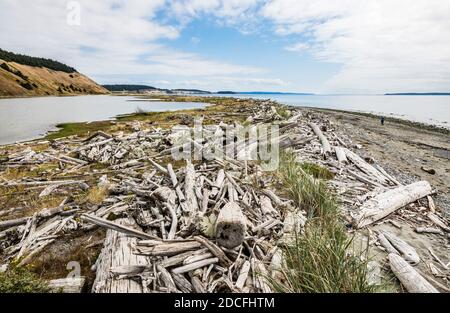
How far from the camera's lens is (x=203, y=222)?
6199 mm

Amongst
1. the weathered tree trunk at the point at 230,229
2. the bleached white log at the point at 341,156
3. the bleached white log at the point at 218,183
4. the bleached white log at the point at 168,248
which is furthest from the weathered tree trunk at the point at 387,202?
the bleached white log at the point at 168,248

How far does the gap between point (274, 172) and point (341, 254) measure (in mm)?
5888

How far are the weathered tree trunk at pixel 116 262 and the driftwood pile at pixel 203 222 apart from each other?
19mm

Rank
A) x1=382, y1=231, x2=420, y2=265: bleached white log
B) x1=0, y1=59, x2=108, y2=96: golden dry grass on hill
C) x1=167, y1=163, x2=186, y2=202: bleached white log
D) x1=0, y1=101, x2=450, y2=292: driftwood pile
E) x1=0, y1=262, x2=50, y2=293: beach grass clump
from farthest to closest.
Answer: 1. x1=0, y1=59, x2=108, y2=96: golden dry grass on hill
2. x1=167, y1=163, x2=186, y2=202: bleached white log
3. x1=382, y1=231, x2=420, y2=265: bleached white log
4. x1=0, y1=101, x2=450, y2=292: driftwood pile
5. x1=0, y1=262, x2=50, y2=293: beach grass clump

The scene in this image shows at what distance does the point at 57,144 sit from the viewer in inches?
804

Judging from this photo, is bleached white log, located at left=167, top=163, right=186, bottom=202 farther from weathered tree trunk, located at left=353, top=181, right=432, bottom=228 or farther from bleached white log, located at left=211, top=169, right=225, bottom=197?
weathered tree trunk, located at left=353, top=181, right=432, bottom=228

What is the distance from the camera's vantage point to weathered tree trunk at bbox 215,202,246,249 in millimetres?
5488

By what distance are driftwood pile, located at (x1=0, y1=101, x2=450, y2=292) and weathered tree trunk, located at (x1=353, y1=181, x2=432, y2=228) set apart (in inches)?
1.5

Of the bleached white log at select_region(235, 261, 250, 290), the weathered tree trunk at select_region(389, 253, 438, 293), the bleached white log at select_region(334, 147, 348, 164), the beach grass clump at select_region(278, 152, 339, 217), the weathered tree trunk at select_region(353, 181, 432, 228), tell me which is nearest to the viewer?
the bleached white log at select_region(235, 261, 250, 290)

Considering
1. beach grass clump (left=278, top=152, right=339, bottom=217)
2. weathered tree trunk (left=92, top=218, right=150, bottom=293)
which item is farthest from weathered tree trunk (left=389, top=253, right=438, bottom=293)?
weathered tree trunk (left=92, top=218, right=150, bottom=293)

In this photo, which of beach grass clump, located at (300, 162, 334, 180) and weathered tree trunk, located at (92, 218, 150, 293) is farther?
beach grass clump, located at (300, 162, 334, 180)

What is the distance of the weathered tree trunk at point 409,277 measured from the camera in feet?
17.4

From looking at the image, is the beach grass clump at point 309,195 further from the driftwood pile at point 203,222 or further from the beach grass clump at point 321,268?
the beach grass clump at point 321,268

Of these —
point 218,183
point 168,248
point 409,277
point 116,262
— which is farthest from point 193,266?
point 409,277
